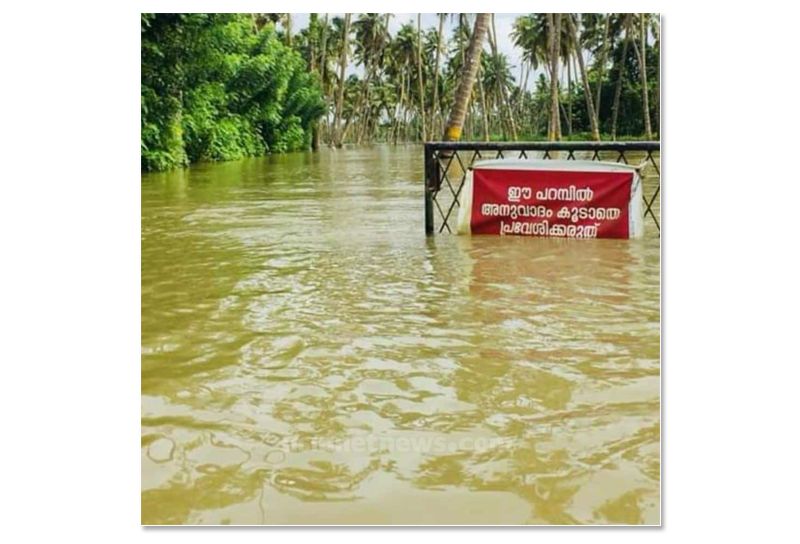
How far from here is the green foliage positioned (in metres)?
11.9

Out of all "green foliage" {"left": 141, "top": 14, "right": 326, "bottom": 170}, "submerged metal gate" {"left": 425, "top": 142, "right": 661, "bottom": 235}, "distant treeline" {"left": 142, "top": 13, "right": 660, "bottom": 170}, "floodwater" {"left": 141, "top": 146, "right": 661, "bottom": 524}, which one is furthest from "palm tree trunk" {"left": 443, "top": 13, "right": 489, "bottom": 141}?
"floodwater" {"left": 141, "top": 146, "right": 661, "bottom": 524}

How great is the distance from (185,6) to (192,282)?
2.05 m

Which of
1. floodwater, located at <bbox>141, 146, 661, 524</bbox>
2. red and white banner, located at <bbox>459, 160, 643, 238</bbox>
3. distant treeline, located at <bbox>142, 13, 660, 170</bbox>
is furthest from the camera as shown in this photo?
distant treeline, located at <bbox>142, 13, 660, 170</bbox>

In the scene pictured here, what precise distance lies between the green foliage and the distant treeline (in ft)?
0.12

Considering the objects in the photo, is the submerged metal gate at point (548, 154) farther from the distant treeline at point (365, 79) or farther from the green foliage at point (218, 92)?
the green foliage at point (218, 92)

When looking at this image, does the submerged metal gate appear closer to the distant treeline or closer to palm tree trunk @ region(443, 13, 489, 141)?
the distant treeline

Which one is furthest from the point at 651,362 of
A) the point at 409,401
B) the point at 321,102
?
the point at 321,102

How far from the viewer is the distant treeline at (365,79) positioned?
9.99 metres

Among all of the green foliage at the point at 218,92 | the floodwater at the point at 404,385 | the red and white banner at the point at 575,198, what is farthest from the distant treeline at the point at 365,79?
the floodwater at the point at 404,385

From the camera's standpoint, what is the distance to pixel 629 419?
3648mm

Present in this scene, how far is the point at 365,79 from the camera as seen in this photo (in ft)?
105

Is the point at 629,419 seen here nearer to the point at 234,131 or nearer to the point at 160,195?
the point at 160,195

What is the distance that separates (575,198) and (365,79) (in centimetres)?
2519
